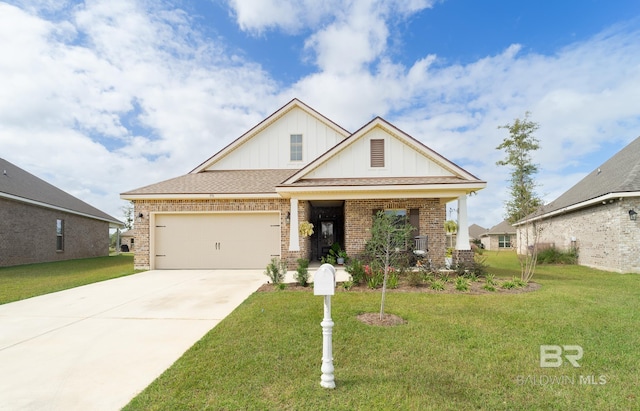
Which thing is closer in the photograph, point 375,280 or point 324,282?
point 324,282

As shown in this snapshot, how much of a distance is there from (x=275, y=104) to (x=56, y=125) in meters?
9.87

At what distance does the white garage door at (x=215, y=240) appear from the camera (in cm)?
1252

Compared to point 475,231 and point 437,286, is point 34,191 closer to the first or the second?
point 437,286

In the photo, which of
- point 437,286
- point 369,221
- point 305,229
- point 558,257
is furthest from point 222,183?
point 558,257

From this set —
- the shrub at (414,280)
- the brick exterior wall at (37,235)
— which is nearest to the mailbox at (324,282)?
the shrub at (414,280)

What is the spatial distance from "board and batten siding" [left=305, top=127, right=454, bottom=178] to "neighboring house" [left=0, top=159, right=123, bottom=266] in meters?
14.6

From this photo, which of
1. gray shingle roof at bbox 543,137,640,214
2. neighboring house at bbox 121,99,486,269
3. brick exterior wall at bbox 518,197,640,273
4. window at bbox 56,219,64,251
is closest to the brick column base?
neighboring house at bbox 121,99,486,269

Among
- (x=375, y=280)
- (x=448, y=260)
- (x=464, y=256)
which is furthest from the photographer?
(x=448, y=260)

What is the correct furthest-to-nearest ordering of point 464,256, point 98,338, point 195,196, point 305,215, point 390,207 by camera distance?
point 195,196 → point 305,215 → point 390,207 → point 464,256 → point 98,338

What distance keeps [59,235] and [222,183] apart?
12298mm

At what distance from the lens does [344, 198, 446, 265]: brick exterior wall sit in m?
11.7

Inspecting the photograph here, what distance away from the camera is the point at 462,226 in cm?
1094

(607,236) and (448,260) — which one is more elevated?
(607,236)

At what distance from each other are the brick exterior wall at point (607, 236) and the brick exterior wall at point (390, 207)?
3.30 meters
